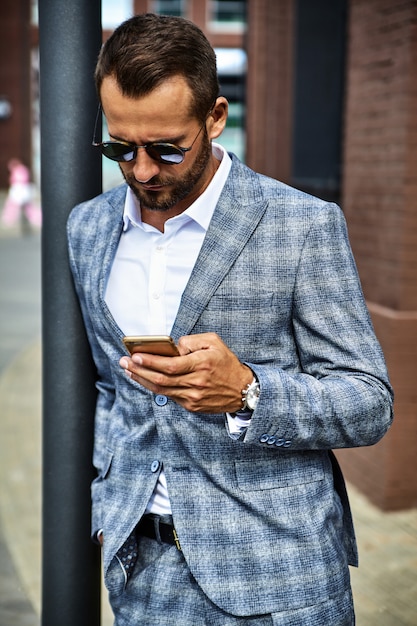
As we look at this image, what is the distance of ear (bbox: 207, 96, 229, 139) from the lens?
2.06 metres

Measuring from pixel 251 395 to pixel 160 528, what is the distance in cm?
45

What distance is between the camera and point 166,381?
1751mm

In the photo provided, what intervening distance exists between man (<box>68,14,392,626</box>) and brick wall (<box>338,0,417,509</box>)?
10.0 feet

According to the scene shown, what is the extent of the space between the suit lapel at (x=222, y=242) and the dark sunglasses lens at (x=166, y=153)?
0.55 feet

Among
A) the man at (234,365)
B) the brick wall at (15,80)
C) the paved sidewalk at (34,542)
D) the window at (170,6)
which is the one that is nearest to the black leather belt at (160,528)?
the man at (234,365)

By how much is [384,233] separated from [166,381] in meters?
3.77

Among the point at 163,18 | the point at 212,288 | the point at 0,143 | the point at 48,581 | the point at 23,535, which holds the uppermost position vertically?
the point at 0,143

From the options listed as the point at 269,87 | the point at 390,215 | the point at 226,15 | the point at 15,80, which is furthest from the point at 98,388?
the point at 226,15

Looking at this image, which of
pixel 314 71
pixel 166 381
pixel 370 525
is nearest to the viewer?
pixel 166 381

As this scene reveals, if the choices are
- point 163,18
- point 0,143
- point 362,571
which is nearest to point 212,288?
point 163,18

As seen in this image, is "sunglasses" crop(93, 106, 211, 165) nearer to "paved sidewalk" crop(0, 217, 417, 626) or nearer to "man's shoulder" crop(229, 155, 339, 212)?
"man's shoulder" crop(229, 155, 339, 212)

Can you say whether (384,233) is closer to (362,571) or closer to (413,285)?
(413,285)

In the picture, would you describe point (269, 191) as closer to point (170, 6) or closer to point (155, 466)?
point (155, 466)

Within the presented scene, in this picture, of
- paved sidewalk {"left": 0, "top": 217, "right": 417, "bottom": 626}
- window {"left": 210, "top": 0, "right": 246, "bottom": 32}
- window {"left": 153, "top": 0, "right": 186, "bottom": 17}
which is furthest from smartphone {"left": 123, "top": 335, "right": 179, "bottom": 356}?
window {"left": 210, "top": 0, "right": 246, "bottom": 32}
